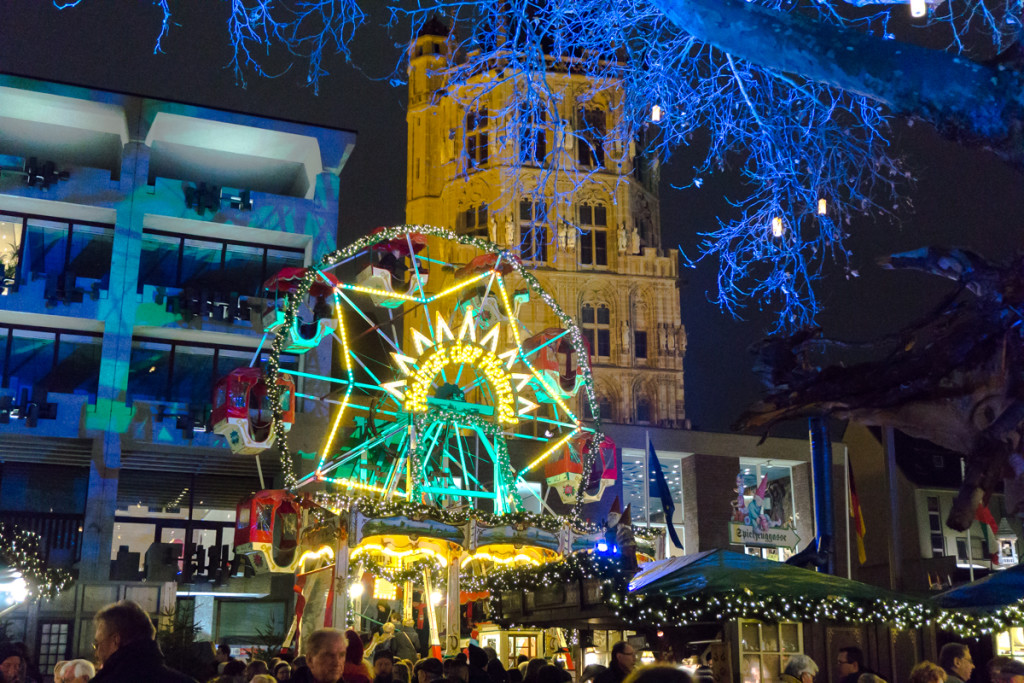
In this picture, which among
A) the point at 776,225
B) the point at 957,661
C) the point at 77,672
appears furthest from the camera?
the point at 776,225

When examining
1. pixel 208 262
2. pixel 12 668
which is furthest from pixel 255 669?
pixel 208 262

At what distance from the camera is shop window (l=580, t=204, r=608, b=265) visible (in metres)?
63.3

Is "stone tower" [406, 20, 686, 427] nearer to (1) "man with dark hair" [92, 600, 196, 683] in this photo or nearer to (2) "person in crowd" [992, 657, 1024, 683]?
(2) "person in crowd" [992, 657, 1024, 683]

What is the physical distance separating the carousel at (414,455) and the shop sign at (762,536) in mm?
6787

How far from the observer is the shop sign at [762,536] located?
2700cm

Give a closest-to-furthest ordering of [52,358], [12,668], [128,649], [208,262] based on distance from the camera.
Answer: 1. [128,649]
2. [12,668]
3. [52,358]
4. [208,262]

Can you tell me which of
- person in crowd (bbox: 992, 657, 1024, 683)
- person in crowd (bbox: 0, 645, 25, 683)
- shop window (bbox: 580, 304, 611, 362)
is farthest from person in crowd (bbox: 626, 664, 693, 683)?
shop window (bbox: 580, 304, 611, 362)

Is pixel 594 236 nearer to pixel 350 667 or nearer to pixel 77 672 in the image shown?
pixel 77 672

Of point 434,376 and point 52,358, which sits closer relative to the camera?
point 434,376

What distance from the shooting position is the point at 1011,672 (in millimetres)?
7281

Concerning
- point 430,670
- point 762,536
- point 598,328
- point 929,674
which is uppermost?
point 598,328

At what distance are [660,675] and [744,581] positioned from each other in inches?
373

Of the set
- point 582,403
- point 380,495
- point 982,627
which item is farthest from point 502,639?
point 582,403

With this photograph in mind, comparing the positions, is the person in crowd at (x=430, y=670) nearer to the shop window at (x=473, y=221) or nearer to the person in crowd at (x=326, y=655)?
the person in crowd at (x=326, y=655)
